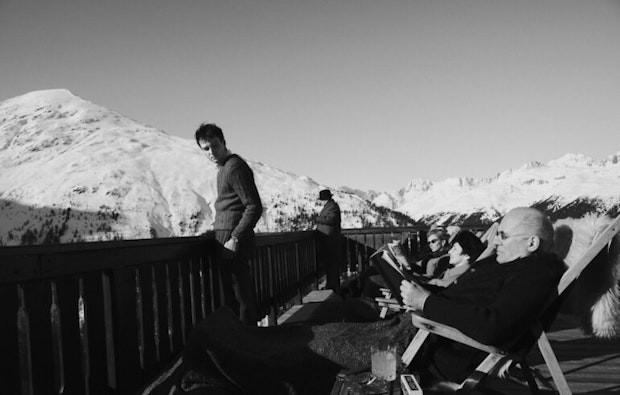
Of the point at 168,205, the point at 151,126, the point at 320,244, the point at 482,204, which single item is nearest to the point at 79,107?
the point at 151,126

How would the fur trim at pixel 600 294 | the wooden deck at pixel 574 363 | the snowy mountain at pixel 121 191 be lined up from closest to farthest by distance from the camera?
the fur trim at pixel 600 294 < the wooden deck at pixel 574 363 < the snowy mountain at pixel 121 191

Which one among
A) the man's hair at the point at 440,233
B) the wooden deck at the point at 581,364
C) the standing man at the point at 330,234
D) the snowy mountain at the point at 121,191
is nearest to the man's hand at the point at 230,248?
the wooden deck at the point at 581,364

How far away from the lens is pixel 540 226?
2213mm

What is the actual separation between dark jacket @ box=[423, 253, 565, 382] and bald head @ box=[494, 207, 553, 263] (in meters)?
0.06

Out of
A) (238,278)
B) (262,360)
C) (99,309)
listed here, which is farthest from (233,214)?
(262,360)

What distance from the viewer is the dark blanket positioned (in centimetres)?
203

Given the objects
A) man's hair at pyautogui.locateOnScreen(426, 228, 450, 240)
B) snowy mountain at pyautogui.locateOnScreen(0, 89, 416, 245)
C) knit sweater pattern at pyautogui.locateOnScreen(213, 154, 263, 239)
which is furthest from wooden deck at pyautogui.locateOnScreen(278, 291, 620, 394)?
snowy mountain at pyautogui.locateOnScreen(0, 89, 416, 245)

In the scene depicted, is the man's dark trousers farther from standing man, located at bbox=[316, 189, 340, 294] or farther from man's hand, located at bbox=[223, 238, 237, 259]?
standing man, located at bbox=[316, 189, 340, 294]

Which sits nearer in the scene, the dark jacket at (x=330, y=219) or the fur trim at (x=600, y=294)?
the fur trim at (x=600, y=294)

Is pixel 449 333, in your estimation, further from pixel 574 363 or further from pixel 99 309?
pixel 574 363

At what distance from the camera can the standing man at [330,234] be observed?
756cm

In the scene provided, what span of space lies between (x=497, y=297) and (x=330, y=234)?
573 cm

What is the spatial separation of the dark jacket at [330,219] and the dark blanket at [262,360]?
5.47 m

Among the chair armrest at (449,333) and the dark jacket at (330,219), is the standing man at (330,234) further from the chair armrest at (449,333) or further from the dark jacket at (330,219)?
the chair armrest at (449,333)
